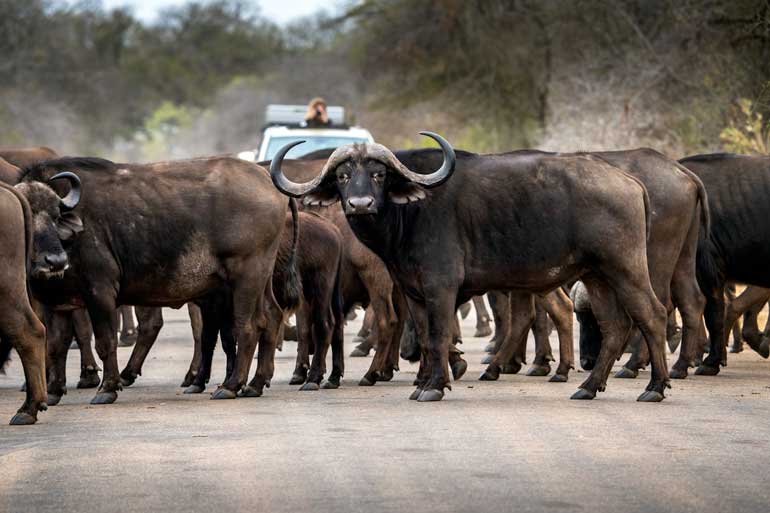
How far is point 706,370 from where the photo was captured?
49.9ft

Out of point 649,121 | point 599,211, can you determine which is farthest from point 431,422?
point 649,121

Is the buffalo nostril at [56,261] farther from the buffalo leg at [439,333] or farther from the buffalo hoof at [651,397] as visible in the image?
the buffalo hoof at [651,397]

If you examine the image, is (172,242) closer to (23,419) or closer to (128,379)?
(128,379)

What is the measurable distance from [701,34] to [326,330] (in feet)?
56.5

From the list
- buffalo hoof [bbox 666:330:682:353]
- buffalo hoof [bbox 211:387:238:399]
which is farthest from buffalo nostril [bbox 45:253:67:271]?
buffalo hoof [bbox 666:330:682:353]

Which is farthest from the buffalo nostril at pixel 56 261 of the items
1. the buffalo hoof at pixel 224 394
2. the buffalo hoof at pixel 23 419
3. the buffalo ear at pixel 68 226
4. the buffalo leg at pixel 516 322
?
the buffalo leg at pixel 516 322

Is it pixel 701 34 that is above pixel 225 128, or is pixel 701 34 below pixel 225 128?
above

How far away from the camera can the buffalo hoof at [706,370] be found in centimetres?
1521

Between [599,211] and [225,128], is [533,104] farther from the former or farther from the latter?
[225,128]

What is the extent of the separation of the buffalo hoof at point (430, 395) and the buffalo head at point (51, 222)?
2733 mm

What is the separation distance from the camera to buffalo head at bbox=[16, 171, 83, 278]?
12.7 m

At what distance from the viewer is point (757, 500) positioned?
8484mm

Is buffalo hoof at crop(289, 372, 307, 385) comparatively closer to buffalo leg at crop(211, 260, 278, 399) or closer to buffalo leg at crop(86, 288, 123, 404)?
buffalo leg at crop(211, 260, 278, 399)

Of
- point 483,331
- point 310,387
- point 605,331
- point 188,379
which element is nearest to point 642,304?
point 605,331
